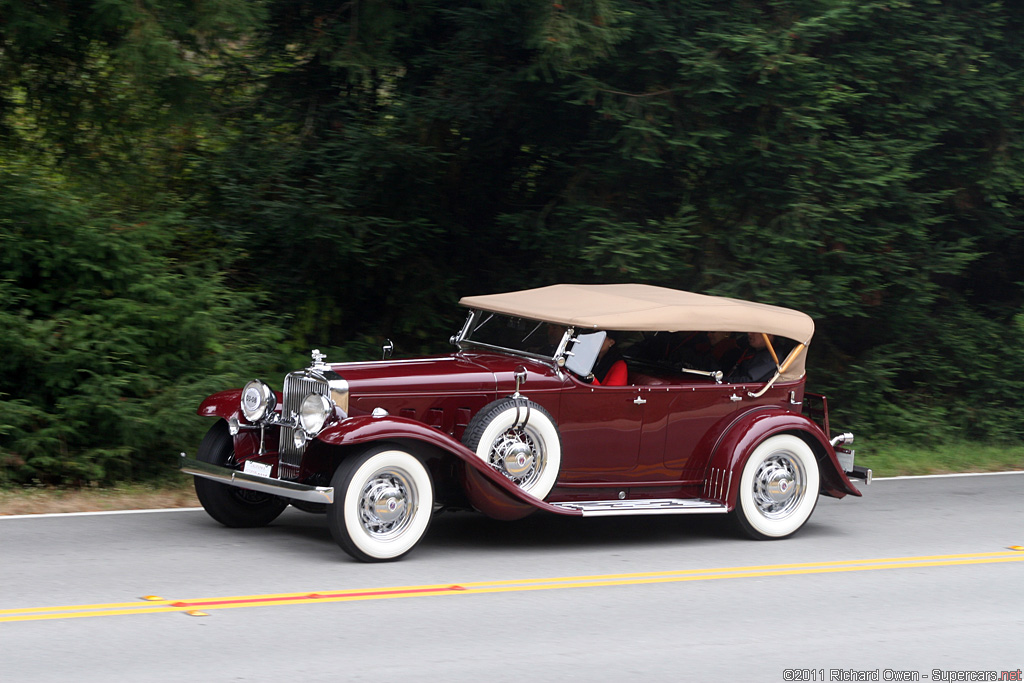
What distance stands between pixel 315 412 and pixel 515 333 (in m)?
1.98

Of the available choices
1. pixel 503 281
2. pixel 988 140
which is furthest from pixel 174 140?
pixel 988 140

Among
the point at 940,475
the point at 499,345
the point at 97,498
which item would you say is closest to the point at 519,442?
the point at 499,345

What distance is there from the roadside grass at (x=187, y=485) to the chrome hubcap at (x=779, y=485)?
12.2 ft

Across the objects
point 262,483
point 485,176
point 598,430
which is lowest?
point 262,483

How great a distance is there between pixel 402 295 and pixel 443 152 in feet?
6.31

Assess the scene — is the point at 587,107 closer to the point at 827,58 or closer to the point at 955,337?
the point at 827,58

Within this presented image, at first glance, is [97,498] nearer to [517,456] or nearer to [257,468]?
[257,468]

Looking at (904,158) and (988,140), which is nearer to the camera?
(904,158)

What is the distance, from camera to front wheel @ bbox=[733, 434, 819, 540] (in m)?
8.76

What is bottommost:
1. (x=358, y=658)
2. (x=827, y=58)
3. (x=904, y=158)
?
(x=358, y=658)

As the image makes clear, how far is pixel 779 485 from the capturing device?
8.92m

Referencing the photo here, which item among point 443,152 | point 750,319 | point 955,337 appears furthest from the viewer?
point 955,337

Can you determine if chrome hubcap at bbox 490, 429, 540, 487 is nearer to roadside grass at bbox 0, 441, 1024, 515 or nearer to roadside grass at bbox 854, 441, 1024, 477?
roadside grass at bbox 0, 441, 1024, 515

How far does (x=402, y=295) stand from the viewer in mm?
15109
